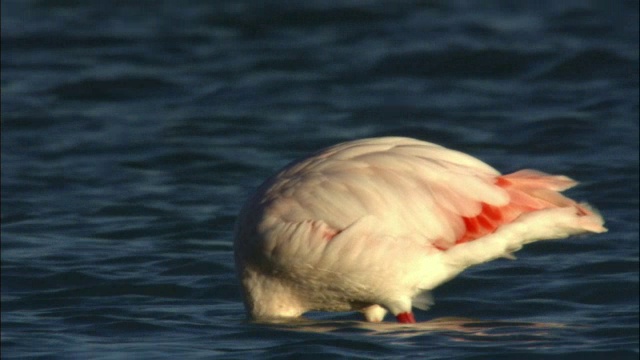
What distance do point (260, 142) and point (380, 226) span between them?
4461 mm

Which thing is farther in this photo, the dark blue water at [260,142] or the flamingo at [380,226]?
the dark blue water at [260,142]

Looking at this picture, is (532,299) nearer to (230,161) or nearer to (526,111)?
(230,161)

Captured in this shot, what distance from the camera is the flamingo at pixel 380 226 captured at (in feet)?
18.4

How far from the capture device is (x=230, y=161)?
31.6 ft

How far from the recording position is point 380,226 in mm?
5637

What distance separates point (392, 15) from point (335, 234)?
7882 millimetres

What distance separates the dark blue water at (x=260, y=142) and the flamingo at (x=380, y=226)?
18 centimetres

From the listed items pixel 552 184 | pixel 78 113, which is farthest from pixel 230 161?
pixel 552 184

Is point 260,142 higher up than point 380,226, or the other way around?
point 260,142

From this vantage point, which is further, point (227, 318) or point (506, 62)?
point (506, 62)

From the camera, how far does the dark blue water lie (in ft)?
20.2

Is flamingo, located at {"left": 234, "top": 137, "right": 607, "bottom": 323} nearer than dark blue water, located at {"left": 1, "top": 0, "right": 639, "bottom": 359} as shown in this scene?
Yes

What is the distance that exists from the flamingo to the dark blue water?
179mm

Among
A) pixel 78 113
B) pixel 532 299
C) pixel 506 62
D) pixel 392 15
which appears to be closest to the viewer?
pixel 532 299
